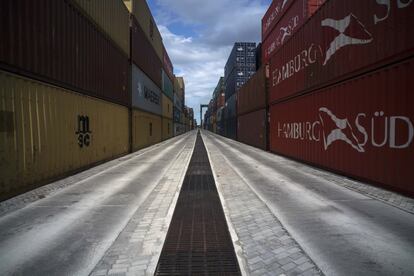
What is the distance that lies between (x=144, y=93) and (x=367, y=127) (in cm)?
2070

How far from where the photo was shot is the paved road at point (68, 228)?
4.41 m

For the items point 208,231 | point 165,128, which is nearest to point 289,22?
point 208,231

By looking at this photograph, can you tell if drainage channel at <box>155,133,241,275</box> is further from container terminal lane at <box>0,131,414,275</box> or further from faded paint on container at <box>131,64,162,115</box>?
faded paint on container at <box>131,64,162,115</box>

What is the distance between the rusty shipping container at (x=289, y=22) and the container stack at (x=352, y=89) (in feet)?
0.19

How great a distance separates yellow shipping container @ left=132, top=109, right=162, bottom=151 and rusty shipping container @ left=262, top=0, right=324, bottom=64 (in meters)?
11.5

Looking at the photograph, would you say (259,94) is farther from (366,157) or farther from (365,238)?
(365,238)

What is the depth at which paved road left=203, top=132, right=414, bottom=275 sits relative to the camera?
4.38 meters

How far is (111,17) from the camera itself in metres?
17.4

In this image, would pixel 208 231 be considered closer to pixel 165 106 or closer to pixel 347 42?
pixel 347 42

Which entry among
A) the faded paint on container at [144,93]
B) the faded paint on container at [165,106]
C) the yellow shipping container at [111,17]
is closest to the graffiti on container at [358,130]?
the yellow shipping container at [111,17]

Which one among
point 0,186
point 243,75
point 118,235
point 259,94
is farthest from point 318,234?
point 243,75

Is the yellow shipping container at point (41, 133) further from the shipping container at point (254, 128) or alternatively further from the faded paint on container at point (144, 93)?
the shipping container at point (254, 128)

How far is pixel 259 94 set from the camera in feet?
85.7

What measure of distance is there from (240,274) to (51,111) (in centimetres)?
857
